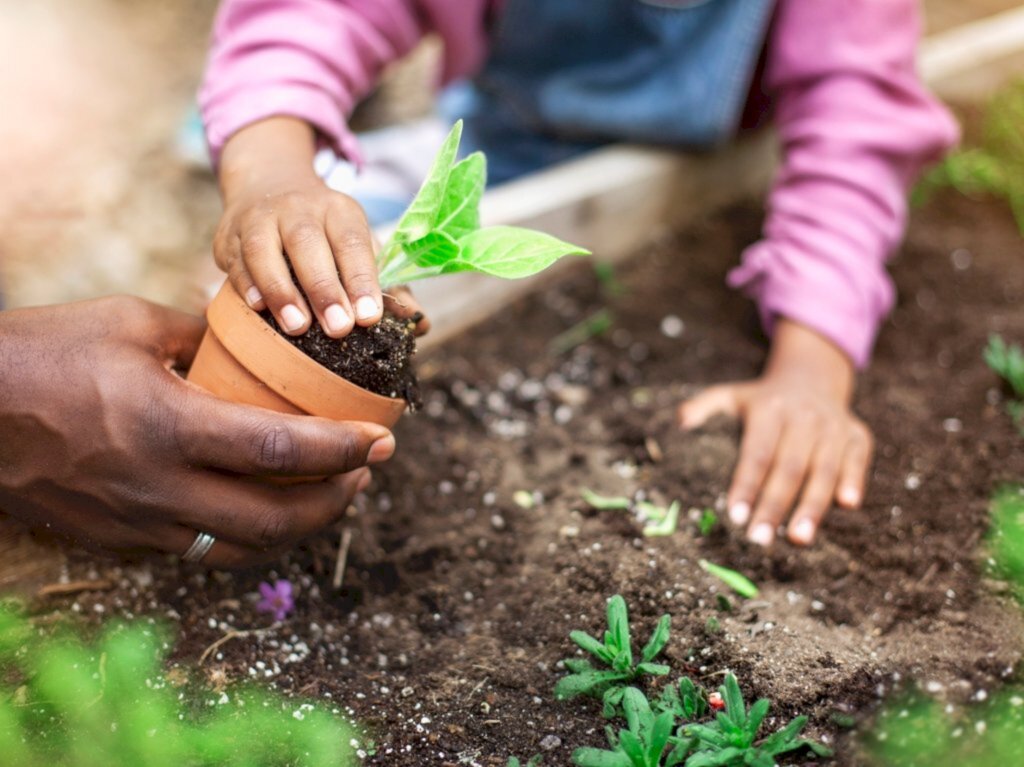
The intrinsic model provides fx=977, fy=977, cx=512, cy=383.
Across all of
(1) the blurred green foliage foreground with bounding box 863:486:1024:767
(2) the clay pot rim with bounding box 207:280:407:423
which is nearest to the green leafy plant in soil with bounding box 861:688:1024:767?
(1) the blurred green foliage foreground with bounding box 863:486:1024:767

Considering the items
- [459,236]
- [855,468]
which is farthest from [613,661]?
[855,468]

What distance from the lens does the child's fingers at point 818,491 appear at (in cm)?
178

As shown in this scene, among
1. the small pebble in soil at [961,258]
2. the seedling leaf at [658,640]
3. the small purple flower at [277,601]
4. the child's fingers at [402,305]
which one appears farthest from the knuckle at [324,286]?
the small pebble in soil at [961,258]

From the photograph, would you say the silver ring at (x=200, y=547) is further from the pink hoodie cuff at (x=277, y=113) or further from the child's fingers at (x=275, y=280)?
the pink hoodie cuff at (x=277, y=113)

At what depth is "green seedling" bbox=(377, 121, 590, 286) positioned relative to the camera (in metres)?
1.36

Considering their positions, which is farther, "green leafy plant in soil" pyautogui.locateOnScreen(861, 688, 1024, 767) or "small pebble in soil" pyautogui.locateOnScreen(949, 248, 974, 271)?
"small pebble in soil" pyautogui.locateOnScreen(949, 248, 974, 271)

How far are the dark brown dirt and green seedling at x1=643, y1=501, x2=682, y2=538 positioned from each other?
0.06 ft

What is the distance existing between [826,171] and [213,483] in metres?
1.62

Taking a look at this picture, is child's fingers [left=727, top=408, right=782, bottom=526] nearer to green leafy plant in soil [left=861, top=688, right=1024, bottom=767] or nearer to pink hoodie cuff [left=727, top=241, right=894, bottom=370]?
pink hoodie cuff [left=727, top=241, right=894, bottom=370]

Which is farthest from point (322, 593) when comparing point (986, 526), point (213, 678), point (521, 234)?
point (986, 526)

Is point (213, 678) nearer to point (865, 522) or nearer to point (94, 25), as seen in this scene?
point (865, 522)

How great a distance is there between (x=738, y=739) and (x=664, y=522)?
Answer: 543mm

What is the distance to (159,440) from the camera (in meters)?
1.30

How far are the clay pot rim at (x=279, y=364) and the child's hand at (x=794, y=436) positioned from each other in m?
0.81
